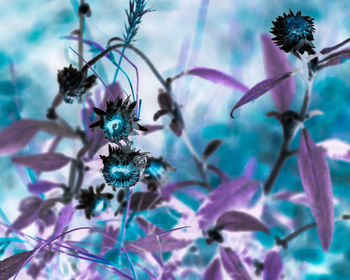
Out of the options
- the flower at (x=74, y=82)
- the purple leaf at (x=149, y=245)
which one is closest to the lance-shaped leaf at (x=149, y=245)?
the purple leaf at (x=149, y=245)

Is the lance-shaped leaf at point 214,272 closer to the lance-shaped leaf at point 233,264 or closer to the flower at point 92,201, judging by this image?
the lance-shaped leaf at point 233,264

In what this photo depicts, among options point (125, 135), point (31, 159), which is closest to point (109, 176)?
point (125, 135)

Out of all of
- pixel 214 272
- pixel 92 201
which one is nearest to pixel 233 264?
pixel 214 272

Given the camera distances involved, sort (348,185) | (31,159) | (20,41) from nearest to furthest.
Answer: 1. (31,159)
2. (348,185)
3. (20,41)

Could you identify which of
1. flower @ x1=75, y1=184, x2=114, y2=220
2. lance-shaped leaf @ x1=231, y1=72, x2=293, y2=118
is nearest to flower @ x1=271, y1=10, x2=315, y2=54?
lance-shaped leaf @ x1=231, y1=72, x2=293, y2=118

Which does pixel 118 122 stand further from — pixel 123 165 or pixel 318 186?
pixel 318 186

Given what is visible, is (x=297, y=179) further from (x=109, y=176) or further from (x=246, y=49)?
(x=109, y=176)

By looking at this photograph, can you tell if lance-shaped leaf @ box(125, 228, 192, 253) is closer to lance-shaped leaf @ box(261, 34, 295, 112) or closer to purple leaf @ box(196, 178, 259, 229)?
purple leaf @ box(196, 178, 259, 229)
